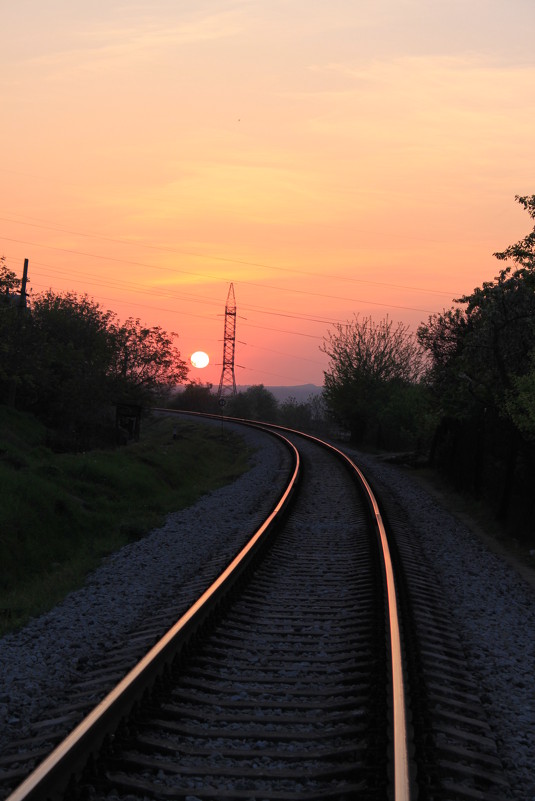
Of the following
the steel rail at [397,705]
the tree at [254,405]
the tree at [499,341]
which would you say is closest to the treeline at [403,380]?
the tree at [499,341]

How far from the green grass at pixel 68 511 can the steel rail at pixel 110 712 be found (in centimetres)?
224

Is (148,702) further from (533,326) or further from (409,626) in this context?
(533,326)

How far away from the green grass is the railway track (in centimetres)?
287

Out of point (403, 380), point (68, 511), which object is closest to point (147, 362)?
point (403, 380)

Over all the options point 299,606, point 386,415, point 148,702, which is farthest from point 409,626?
point 386,415

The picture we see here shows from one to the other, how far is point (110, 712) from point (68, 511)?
1216cm

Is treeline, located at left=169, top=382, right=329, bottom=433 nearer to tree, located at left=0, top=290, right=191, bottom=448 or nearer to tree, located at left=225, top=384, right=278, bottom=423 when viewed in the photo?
tree, located at left=225, top=384, right=278, bottom=423

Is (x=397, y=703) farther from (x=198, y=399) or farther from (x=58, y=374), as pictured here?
(x=198, y=399)

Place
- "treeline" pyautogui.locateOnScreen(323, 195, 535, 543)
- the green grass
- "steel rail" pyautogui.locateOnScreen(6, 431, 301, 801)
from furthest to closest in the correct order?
"treeline" pyautogui.locateOnScreen(323, 195, 535, 543) → the green grass → "steel rail" pyautogui.locateOnScreen(6, 431, 301, 801)

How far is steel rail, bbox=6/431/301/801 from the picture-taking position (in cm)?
414

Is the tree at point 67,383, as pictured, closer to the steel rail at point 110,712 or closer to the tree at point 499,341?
the tree at point 499,341

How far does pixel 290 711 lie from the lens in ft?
18.6

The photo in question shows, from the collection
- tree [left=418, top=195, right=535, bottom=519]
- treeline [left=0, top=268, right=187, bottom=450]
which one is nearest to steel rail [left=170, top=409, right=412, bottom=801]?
tree [left=418, top=195, right=535, bottom=519]

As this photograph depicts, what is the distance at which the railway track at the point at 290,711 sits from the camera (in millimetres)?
4441
